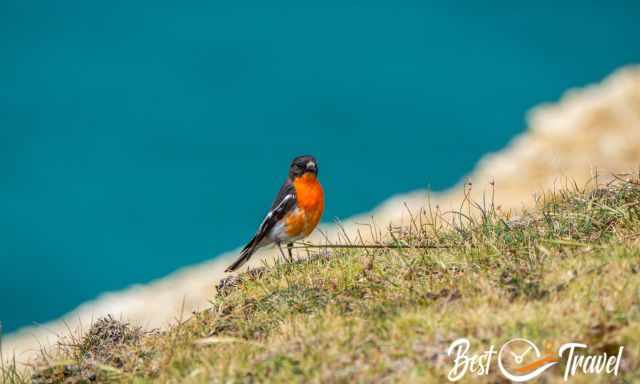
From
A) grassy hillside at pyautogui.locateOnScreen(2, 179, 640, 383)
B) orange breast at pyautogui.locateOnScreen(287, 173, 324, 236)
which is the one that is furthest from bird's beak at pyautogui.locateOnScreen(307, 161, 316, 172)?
grassy hillside at pyautogui.locateOnScreen(2, 179, 640, 383)

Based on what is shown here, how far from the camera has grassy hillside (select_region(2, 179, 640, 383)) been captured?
5.80 m

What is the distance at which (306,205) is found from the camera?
10969 mm

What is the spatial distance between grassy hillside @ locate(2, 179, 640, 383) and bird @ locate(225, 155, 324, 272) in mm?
1468

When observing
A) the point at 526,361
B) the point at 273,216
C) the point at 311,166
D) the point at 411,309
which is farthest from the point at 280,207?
the point at 526,361

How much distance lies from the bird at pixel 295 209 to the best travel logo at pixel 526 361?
17.9 feet

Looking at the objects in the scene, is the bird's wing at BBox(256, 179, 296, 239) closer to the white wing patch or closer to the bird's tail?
the white wing patch

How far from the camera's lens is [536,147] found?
94.9m

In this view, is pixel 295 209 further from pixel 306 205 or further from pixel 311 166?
pixel 311 166

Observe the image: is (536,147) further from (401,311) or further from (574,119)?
(401,311)

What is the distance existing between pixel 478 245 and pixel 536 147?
90.6 meters

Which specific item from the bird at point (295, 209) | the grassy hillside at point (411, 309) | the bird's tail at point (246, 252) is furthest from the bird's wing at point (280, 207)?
the grassy hillside at point (411, 309)

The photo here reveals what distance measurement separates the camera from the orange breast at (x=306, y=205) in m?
11.0

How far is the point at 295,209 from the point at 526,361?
19.1 ft

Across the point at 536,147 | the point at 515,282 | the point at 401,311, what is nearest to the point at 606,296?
the point at 515,282
